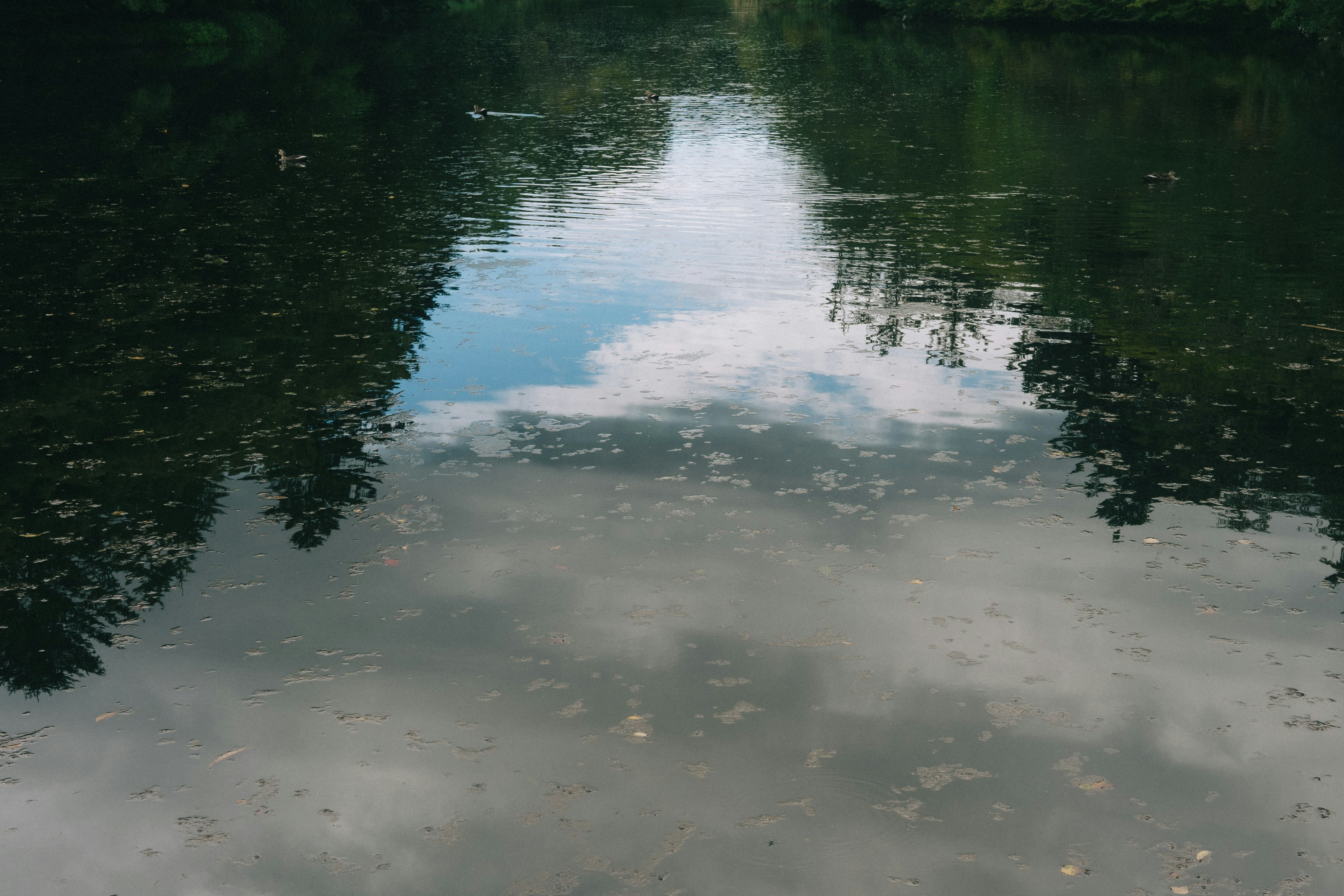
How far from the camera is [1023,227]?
1819cm

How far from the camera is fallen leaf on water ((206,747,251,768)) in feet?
20.0

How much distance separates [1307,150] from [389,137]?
66.1ft

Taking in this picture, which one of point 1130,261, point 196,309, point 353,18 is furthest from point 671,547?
point 353,18

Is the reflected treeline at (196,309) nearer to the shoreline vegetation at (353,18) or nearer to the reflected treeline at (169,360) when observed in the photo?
the reflected treeline at (169,360)

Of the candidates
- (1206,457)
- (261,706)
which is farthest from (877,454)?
(261,706)

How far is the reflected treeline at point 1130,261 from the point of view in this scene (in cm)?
986

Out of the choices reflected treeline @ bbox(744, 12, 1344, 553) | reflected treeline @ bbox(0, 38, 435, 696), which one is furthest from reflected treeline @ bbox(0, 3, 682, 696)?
reflected treeline @ bbox(744, 12, 1344, 553)

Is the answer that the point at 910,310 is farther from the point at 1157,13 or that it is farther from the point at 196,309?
the point at 1157,13

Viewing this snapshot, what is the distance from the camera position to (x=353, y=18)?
67.9m

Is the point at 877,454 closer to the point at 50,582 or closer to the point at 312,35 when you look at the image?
the point at 50,582

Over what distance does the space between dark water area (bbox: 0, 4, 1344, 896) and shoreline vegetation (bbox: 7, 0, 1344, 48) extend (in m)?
33.4

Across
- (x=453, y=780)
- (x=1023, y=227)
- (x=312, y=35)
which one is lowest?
(x=453, y=780)

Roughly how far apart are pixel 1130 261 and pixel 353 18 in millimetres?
61444

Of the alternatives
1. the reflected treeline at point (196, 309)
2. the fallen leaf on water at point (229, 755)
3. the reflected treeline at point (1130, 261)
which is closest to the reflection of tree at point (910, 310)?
the reflected treeline at point (1130, 261)
